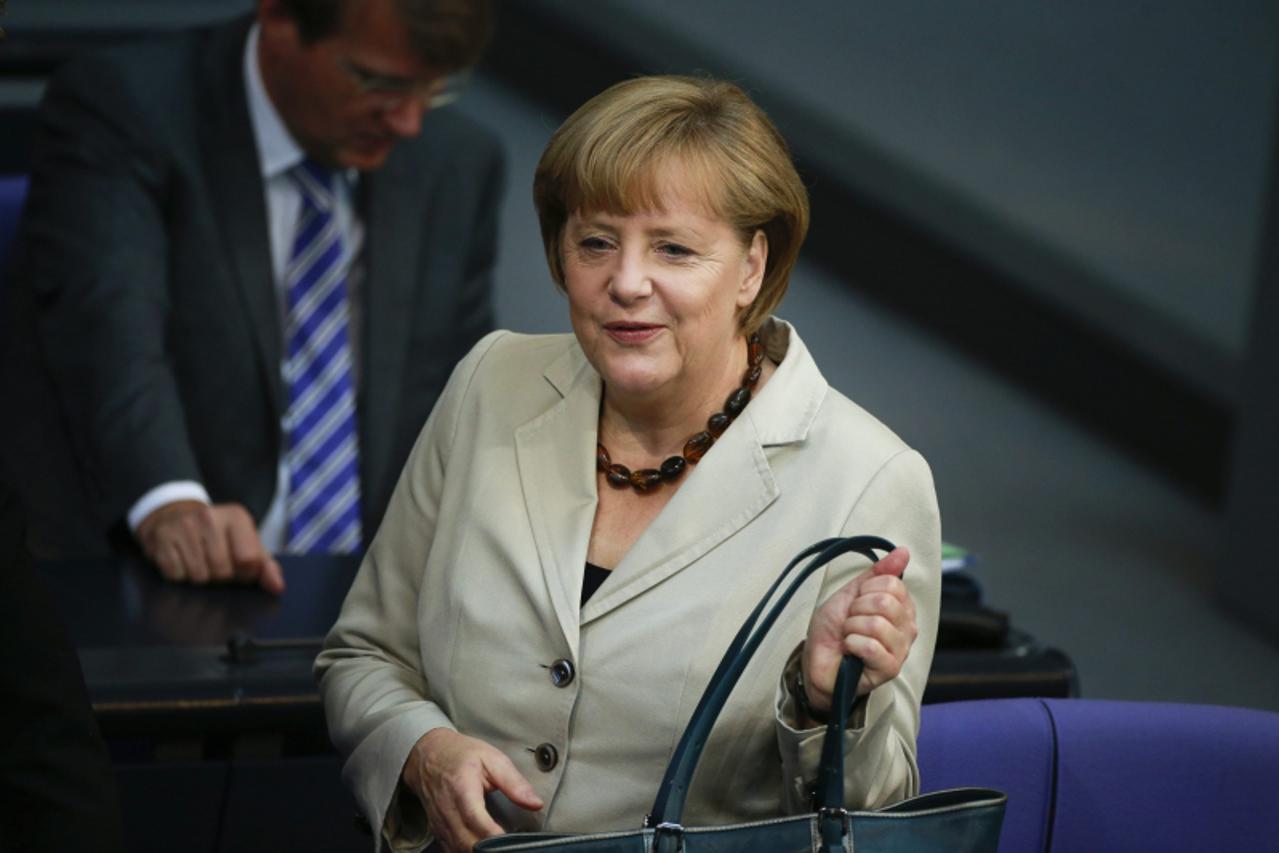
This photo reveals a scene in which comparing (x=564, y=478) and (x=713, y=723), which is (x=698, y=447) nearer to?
(x=564, y=478)

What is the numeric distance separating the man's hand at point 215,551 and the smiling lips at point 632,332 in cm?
100

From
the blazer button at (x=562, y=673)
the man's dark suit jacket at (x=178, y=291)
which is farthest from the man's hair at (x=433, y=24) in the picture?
the blazer button at (x=562, y=673)

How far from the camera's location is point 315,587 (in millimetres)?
2834

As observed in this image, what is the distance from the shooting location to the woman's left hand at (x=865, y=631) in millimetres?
1735

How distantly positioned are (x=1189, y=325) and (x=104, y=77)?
142 inches

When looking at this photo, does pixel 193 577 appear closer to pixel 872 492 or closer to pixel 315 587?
pixel 315 587

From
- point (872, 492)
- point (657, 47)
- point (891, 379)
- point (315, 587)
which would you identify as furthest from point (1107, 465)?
point (872, 492)

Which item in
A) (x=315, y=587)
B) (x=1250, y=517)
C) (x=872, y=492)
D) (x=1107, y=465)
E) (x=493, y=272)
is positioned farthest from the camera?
(x=1107, y=465)

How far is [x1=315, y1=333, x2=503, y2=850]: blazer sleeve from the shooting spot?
203 centimetres

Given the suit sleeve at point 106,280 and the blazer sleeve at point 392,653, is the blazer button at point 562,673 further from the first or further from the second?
the suit sleeve at point 106,280

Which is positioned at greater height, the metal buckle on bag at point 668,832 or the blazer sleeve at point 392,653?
the metal buckle on bag at point 668,832

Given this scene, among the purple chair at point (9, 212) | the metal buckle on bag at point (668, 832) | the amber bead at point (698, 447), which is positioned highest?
the amber bead at point (698, 447)

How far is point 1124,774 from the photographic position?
2119 millimetres

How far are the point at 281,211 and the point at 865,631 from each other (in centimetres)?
227
